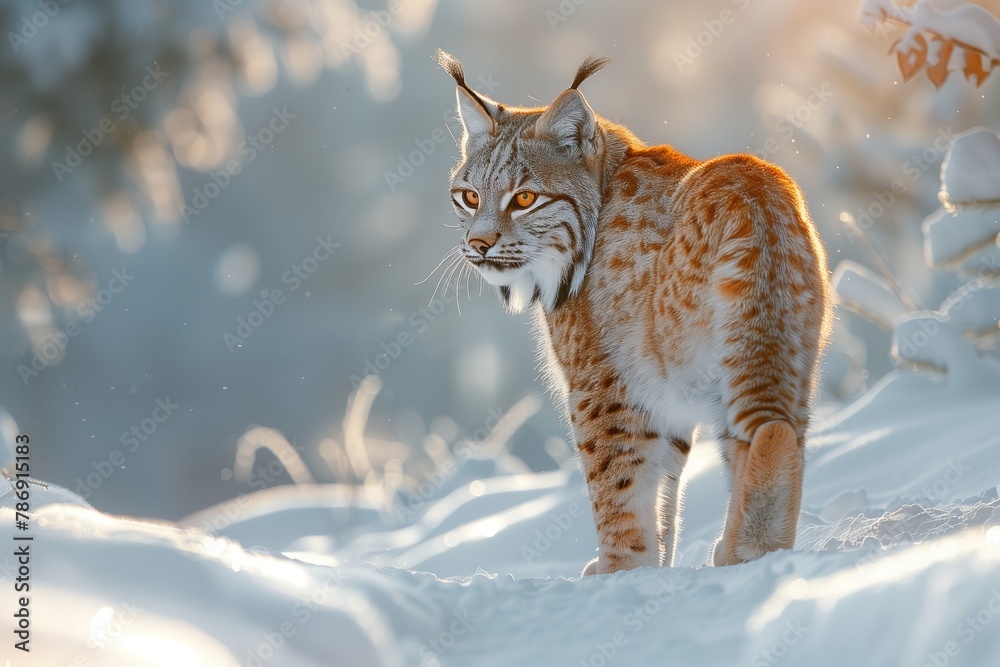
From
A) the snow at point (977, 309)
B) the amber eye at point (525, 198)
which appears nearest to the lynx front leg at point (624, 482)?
the amber eye at point (525, 198)

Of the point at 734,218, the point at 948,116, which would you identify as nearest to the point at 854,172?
the point at 948,116

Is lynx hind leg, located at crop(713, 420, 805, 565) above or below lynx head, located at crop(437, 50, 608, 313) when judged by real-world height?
below

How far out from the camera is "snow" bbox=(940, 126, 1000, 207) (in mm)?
5293

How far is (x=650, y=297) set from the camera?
3.40 metres

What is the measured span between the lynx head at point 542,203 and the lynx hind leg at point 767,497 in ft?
4.16

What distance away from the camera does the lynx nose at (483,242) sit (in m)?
3.73

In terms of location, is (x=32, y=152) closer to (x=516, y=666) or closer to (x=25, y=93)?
(x=25, y=93)

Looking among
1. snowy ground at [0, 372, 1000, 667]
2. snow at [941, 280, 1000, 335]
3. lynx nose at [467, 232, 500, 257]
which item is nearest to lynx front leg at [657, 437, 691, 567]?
snowy ground at [0, 372, 1000, 667]

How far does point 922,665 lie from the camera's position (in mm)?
1634

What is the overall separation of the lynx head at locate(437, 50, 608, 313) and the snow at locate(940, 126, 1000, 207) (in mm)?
2716

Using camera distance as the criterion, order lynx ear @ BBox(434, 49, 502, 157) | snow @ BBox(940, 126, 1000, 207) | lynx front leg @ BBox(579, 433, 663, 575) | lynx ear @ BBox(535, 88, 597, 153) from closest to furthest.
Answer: lynx front leg @ BBox(579, 433, 663, 575) < lynx ear @ BBox(535, 88, 597, 153) < lynx ear @ BBox(434, 49, 502, 157) < snow @ BBox(940, 126, 1000, 207)

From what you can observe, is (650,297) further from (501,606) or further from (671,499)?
(501,606)

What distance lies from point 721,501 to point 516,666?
10.1 feet

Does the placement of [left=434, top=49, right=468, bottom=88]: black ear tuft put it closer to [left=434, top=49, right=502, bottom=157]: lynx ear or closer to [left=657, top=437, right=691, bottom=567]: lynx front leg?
[left=434, top=49, right=502, bottom=157]: lynx ear
